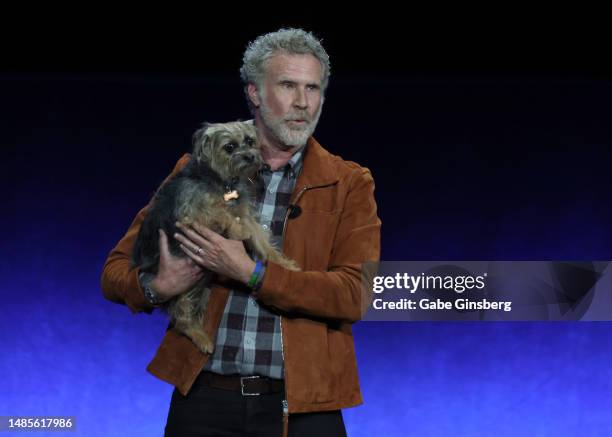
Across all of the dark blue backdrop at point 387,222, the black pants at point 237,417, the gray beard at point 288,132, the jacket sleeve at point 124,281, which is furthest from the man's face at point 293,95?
A: the dark blue backdrop at point 387,222

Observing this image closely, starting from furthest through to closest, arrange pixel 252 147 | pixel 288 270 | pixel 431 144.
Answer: pixel 431 144, pixel 252 147, pixel 288 270

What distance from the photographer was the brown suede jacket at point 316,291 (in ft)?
6.82

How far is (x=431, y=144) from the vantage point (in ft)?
15.1

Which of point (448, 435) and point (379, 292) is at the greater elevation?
point (379, 292)

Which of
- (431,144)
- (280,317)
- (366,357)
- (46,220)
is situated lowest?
(280,317)

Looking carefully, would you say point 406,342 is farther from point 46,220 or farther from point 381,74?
point 46,220

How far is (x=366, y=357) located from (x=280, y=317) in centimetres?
261

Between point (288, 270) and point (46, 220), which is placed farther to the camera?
point (46, 220)

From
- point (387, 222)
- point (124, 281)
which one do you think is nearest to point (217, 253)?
point (124, 281)

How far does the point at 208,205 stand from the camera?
7.93ft

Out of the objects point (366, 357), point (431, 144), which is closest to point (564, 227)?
point (431, 144)

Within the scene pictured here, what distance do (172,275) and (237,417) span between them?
374mm

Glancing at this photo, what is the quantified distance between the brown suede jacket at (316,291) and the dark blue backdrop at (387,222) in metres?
2.34

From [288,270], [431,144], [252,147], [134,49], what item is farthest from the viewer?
[431,144]
